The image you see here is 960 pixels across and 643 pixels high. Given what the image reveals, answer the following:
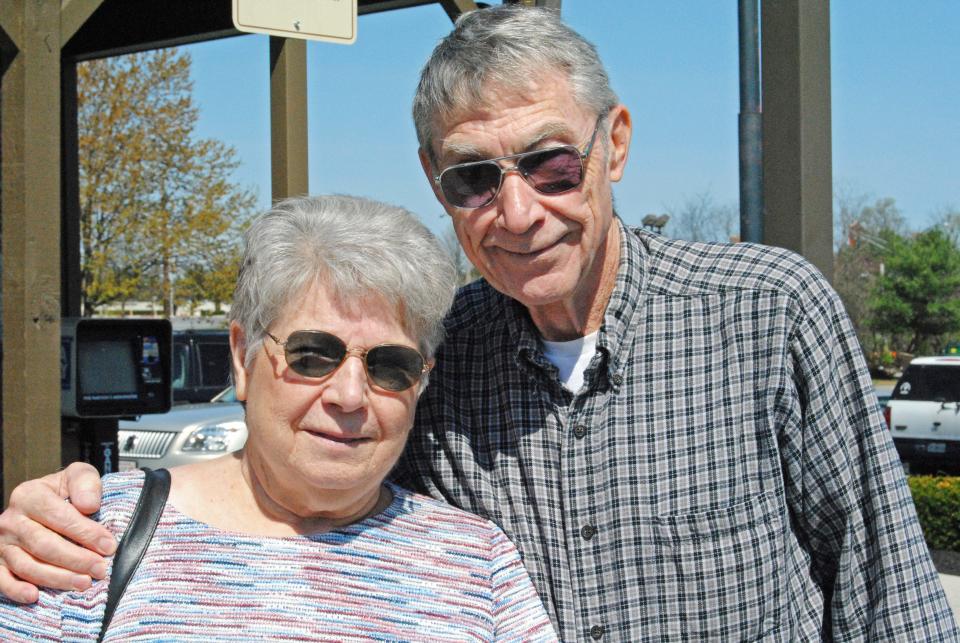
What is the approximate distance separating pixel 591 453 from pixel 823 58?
5.53 ft

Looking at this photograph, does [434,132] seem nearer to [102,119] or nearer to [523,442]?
[523,442]

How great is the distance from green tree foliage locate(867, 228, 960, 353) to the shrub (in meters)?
37.8

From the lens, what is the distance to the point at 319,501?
6.64 feet

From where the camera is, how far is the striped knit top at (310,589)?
1888mm

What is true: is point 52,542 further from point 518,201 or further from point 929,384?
point 929,384

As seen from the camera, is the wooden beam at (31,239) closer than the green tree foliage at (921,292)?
Yes

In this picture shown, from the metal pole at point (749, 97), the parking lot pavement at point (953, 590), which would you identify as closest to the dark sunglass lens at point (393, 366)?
the metal pole at point (749, 97)

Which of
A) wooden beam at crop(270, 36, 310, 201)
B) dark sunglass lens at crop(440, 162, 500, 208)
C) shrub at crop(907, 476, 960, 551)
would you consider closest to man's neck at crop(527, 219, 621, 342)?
dark sunglass lens at crop(440, 162, 500, 208)

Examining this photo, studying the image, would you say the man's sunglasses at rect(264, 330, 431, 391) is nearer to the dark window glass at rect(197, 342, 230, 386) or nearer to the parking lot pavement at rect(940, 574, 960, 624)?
the parking lot pavement at rect(940, 574, 960, 624)

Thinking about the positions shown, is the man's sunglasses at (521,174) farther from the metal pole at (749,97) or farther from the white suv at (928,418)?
the white suv at (928,418)

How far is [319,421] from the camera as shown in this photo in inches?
77.5

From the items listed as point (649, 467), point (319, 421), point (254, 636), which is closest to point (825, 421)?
point (649, 467)

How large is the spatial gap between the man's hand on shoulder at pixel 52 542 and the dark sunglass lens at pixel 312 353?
0.45 metres

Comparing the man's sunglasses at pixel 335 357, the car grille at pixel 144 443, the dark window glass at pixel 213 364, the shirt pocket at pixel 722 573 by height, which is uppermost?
the man's sunglasses at pixel 335 357
